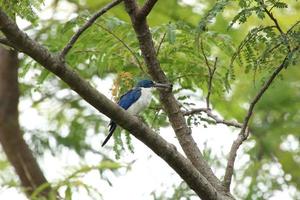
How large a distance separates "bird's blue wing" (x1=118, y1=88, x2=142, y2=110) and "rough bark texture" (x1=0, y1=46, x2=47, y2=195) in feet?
5.62

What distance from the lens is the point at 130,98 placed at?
6031mm

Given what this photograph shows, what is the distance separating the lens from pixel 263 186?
787 centimetres

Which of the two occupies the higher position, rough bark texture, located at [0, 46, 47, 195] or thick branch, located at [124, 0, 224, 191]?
rough bark texture, located at [0, 46, 47, 195]

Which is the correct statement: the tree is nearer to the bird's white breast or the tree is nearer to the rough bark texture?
the bird's white breast

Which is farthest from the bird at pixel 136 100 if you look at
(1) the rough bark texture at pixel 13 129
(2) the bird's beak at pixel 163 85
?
(1) the rough bark texture at pixel 13 129

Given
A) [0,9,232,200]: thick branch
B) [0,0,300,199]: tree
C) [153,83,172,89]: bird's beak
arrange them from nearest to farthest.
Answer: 1. [0,9,232,200]: thick branch
2. [0,0,300,199]: tree
3. [153,83,172,89]: bird's beak

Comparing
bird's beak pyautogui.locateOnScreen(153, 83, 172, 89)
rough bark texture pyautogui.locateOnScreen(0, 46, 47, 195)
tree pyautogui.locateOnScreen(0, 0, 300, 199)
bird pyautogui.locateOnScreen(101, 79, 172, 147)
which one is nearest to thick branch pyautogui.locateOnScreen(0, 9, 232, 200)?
tree pyautogui.locateOnScreen(0, 0, 300, 199)

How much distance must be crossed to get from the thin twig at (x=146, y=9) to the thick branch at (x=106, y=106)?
704 millimetres

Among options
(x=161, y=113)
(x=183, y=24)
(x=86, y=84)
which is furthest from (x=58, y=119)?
(x=86, y=84)

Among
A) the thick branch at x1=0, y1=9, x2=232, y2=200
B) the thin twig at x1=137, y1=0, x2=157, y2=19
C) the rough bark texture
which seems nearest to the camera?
the thick branch at x1=0, y1=9, x2=232, y2=200

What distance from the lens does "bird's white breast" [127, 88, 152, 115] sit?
566cm

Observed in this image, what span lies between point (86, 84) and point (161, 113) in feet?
7.02

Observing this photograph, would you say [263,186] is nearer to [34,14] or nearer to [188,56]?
[188,56]

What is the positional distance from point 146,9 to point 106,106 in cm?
83
